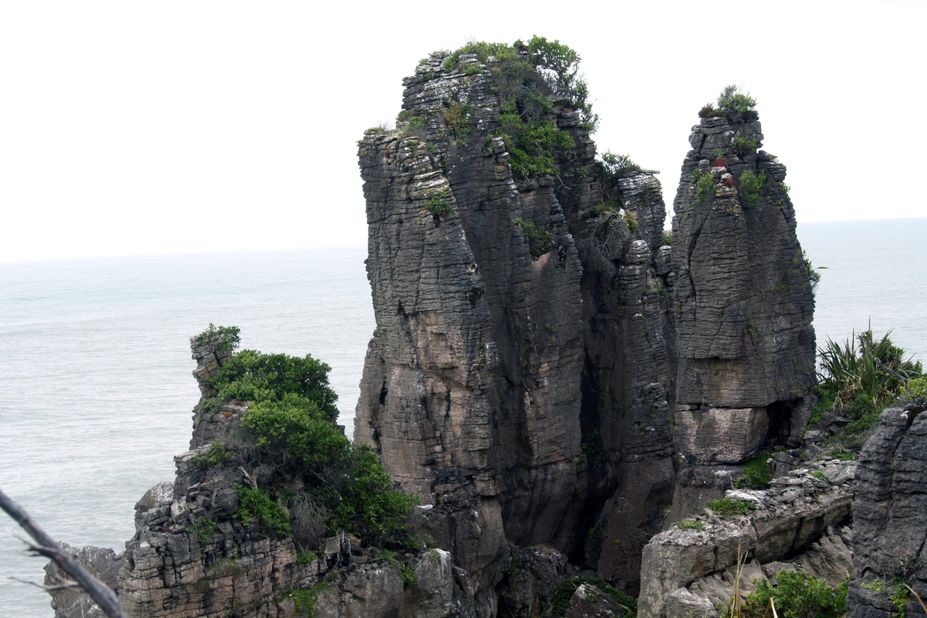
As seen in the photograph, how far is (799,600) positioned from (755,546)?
4.47m

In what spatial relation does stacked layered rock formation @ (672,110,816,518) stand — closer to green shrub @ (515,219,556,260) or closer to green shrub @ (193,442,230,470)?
green shrub @ (515,219,556,260)

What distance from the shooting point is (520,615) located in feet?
136

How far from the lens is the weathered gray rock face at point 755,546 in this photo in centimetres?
3039

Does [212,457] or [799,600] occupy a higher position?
[212,457]

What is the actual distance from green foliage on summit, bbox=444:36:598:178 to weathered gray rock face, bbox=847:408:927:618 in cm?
2150

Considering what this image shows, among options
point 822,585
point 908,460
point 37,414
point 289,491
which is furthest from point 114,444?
point 908,460

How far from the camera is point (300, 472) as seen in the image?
32.6 metres

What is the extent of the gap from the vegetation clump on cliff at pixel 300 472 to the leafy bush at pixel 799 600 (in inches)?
398

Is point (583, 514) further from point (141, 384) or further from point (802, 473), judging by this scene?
point (141, 384)

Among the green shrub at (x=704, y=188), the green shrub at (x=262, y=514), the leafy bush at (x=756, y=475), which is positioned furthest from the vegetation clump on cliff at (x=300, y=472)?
the green shrub at (x=704, y=188)

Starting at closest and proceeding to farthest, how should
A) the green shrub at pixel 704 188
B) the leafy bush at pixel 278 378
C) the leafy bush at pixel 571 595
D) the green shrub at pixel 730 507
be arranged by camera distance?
the green shrub at pixel 730 507, the leafy bush at pixel 278 378, the green shrub at pixel 704 188, the leafy bush at pixel 571 595

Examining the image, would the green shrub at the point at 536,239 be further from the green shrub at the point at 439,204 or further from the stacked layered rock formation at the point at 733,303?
the stacked layered rock formation at the point at 733,303

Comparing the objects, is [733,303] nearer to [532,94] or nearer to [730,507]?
[730,507]

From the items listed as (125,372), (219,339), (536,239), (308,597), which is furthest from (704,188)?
(125,372)
